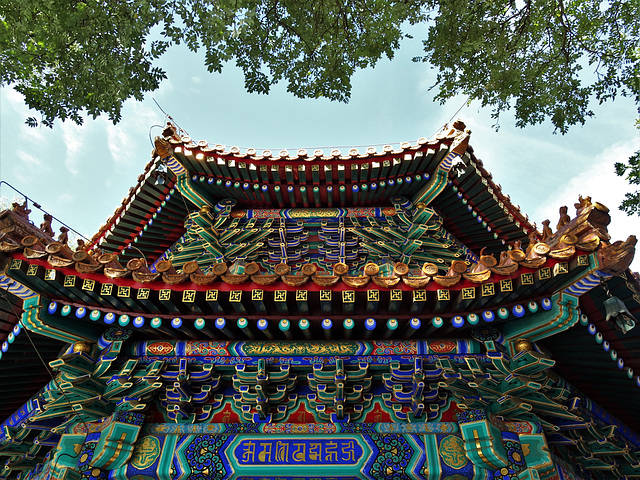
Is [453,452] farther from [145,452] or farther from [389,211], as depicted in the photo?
[389,211]

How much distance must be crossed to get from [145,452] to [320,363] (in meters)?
2.03

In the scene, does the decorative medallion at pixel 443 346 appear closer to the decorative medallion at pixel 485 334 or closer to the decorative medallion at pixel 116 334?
the decorative medallion at pixel 485 334

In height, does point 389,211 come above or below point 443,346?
above

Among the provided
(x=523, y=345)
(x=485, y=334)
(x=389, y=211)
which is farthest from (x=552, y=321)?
(x=389, y=211)

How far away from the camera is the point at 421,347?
448cm

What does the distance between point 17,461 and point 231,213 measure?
4.75 metres

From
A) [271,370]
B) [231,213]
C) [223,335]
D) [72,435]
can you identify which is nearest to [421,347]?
[271,370]

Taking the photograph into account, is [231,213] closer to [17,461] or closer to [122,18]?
[122,18]

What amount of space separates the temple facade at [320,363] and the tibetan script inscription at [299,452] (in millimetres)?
15

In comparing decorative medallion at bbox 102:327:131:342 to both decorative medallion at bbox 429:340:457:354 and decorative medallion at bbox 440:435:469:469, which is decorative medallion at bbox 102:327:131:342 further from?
decorative medallion at bbox 440:435:469:469

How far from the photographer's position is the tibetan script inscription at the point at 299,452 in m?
4.07

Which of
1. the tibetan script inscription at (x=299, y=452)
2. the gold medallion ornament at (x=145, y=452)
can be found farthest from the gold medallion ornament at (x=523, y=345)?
the gold medallion ornament at (x=145, y=452)

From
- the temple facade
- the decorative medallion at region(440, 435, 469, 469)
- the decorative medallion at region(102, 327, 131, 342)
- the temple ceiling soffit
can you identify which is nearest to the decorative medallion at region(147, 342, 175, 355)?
the temple facade

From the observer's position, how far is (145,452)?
13.8ft
